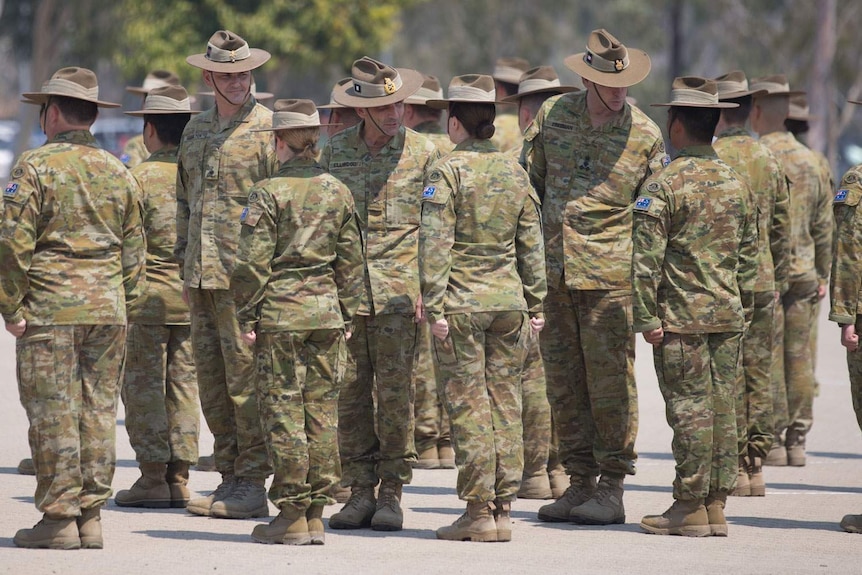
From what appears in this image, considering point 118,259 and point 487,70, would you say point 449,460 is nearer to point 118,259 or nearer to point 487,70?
point 118,259

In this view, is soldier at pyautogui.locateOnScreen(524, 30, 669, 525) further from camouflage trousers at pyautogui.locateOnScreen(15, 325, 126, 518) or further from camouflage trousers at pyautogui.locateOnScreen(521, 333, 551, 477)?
camouflage trousers at pyautogui.locateOnScreen(15, 325, 126, 518)

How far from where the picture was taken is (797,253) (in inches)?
461

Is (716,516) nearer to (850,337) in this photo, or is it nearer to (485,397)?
(850,337)

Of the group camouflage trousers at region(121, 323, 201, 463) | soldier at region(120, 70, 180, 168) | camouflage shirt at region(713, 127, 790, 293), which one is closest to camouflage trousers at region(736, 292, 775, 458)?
camouflage shirt at region(713, 127, 790, 293)

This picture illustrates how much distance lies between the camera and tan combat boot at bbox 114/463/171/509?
9.20m

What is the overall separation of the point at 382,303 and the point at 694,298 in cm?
177

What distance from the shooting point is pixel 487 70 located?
185ft

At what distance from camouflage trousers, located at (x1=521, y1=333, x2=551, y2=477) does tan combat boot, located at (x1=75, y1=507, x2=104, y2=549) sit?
2.95 metres

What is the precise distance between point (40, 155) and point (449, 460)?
4.70 metres

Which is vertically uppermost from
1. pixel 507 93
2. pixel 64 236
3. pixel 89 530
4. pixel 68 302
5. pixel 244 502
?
pixel 507 93

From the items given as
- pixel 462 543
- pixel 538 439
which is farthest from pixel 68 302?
pixel 538 439

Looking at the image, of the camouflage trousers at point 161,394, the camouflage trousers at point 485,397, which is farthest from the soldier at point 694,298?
the camouflage trousers at point 161,394

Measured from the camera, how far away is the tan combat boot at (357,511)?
8.54 metres

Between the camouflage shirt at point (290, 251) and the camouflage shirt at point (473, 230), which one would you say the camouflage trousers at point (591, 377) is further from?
the camouflage shirt at point (290, 251)
